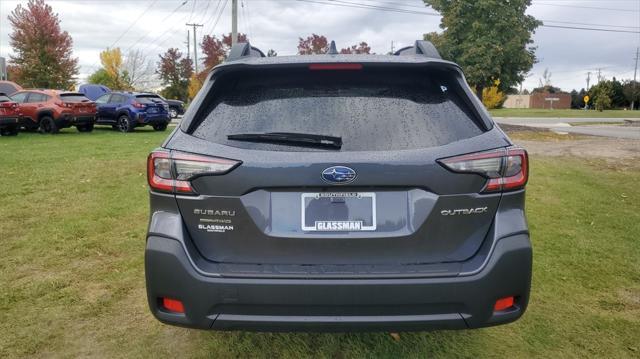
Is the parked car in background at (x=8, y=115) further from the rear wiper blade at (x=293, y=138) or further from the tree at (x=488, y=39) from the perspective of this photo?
the tree at (x=488, y=39)

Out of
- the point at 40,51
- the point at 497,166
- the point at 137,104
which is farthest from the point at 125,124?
the point at 40,51

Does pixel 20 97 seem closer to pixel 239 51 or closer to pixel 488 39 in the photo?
pixel 239 51

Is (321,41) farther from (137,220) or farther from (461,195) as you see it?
(461,195)

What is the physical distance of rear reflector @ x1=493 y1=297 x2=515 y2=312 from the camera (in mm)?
2321

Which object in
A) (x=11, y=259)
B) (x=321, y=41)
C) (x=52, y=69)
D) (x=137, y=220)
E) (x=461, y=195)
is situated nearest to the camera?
(x=461, y=195)

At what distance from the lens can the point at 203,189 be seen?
228cm

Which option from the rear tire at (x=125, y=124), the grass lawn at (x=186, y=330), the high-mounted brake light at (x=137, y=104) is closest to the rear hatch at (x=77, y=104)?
the rear tire at (x=125, y=124)

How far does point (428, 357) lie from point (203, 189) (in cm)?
169

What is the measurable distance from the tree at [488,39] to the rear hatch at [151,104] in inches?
708

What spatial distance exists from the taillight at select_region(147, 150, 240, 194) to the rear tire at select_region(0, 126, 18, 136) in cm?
1923

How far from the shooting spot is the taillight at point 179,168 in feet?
7.41

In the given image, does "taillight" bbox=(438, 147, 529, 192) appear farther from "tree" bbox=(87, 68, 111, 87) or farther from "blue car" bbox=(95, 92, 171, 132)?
"tree" bbox=(87, 68, 111, 87)

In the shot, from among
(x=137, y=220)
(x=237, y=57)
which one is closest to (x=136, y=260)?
(x=137, y=220)

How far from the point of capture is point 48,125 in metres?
19.4
